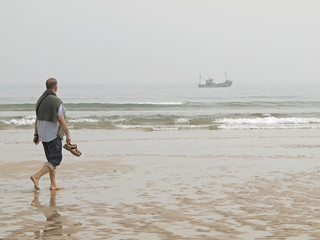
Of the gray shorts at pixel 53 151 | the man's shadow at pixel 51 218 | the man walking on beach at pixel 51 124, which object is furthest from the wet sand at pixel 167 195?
the man walking on beach at pixel 51 124

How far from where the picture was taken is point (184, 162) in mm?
10070

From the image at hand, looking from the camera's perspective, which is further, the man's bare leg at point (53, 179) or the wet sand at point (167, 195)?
the man's bare leg at point (53, 179)

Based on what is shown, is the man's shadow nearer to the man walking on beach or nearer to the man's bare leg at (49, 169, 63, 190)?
the man's bare leg at (49, 169, 63, 190)

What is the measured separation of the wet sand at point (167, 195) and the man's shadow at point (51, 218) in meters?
0.01

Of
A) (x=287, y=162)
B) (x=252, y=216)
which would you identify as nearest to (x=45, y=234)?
(x=252, y=216)

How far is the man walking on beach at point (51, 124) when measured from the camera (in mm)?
Result: 6762

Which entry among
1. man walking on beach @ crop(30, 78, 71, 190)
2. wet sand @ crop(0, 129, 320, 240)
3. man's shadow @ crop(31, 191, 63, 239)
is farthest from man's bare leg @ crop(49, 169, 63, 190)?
man's shadow @ crop(31, 191, 63, 239)

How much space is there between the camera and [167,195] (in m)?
6.61

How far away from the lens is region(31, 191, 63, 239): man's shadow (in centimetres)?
471

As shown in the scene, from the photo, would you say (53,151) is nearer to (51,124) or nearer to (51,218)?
(51,124)

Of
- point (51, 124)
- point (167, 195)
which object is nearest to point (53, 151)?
point (51, 124)

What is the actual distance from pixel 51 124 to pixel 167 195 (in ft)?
5.99

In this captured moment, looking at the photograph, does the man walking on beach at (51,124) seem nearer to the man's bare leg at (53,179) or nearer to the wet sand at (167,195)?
the man's bare leg at (53,179)

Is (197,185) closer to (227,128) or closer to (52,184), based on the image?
(52,184)
